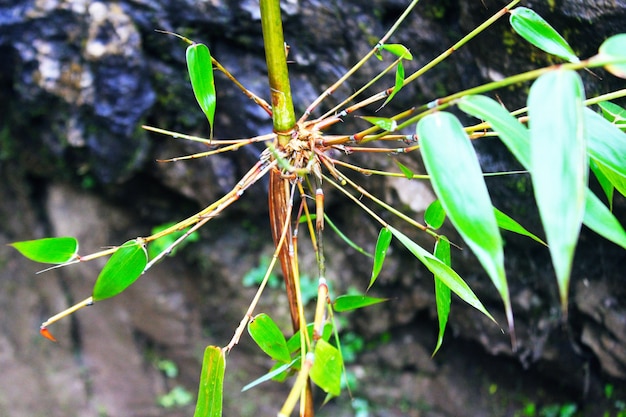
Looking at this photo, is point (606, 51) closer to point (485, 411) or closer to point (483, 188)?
point (483, 188)

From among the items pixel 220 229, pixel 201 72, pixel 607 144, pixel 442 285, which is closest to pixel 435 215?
pixel 442 285

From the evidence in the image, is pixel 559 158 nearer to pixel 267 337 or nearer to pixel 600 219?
pixel 600 219

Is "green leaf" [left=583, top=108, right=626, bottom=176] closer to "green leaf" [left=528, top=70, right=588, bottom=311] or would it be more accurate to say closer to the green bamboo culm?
"green leaf" [left=528, top=70, right=588, bottom=311]

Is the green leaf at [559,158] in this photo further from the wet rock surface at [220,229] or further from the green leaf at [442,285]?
the wet rock surface at [220,229]

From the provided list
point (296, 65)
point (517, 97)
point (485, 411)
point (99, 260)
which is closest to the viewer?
point (517, 97)

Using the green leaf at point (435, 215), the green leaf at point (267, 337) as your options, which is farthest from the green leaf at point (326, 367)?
the green leaf at point (435, 215)

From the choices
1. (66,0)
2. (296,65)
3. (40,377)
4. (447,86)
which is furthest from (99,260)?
(447,86)
